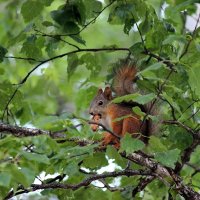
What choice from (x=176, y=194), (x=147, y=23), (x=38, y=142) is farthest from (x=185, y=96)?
(x=38, y=142)

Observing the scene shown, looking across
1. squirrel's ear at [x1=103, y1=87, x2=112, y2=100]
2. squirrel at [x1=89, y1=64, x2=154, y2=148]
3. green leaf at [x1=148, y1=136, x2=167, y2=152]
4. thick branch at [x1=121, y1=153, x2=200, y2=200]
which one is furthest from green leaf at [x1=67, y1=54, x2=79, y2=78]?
green leaf at [x1=148, y1=136, x2=167, y2=152]

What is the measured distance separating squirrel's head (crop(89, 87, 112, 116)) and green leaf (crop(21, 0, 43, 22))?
89 cm

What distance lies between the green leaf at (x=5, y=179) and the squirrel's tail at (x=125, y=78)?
1.56 meters

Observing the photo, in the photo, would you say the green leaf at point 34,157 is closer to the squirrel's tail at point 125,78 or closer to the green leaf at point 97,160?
the green leaf at point 97,160

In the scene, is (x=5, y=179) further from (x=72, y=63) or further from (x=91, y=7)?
(x=72, y=63)

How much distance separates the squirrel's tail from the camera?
3.57 metres

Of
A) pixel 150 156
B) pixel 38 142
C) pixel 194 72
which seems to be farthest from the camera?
pixel 150 156

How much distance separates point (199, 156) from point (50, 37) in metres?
0.90

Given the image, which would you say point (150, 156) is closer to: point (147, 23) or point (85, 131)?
point (85, 131)

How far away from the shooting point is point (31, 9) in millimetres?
3061

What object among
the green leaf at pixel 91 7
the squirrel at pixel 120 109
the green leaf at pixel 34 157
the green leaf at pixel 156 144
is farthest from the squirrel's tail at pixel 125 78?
the green leaf at pixel 34 157

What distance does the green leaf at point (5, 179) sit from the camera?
2018 millimetres

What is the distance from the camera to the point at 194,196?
9.34ft

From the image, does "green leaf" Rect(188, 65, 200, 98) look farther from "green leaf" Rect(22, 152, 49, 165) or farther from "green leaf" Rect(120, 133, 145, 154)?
"green leaf" Rect(22, 152, 49, 165)
